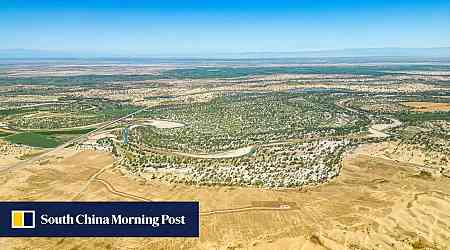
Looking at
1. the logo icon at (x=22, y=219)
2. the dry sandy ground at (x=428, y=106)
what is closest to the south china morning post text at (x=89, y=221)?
the logo icon at (x=22, y=219)

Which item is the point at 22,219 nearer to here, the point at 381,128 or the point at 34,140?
the point at 34,140

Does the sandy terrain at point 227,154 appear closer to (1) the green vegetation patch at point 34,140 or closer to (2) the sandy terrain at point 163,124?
(1) the green vegetation patch at point 34,140

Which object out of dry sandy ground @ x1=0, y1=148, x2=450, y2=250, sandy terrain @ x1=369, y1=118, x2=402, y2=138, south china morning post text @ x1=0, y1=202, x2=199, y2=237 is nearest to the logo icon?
south china morning post text @ x1=0, y1=202, x2=199, y2=237

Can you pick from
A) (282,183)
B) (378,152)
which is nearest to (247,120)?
(378,152)

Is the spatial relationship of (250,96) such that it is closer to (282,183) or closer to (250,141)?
(250,141)

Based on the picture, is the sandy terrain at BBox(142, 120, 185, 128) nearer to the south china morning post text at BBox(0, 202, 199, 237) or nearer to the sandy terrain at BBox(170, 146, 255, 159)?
the sandy terrain at BBox(170, 146, 255, 159)

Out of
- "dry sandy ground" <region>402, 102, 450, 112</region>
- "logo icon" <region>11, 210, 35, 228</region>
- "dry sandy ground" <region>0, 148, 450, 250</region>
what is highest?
"dry sandy ground" <region>402, 102, 450, 112</region>
